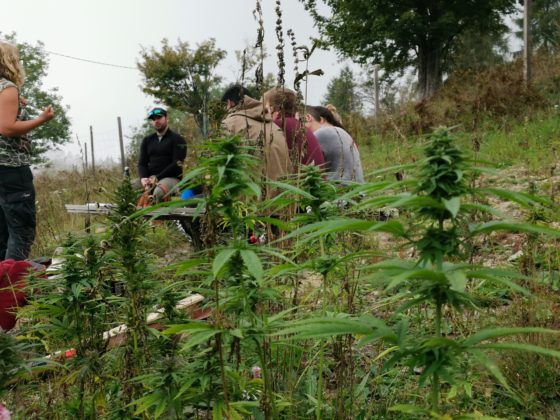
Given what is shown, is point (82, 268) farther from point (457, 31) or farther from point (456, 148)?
point (457, 31)

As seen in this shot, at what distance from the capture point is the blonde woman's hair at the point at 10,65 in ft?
12.5

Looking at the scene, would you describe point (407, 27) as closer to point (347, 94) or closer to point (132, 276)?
point (347, 94)

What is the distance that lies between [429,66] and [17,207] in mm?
21068

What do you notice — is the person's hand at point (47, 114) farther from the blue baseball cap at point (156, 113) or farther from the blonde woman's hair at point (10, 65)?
the blue baseball cap at point (156, 113)

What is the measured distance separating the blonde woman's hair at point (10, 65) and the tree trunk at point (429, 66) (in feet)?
66.2

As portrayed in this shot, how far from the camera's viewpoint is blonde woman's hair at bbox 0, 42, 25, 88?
382 centimetres

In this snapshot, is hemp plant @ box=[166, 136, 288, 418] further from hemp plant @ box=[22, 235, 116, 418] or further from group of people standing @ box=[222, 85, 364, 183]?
group of people standing @ box=[222, 85, 364, 183]

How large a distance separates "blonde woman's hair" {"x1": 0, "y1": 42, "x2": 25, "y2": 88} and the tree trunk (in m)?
20.2

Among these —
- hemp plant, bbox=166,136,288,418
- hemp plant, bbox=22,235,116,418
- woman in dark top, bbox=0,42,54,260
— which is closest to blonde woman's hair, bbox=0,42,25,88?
woman in dark top, bbox=0,42,54,260

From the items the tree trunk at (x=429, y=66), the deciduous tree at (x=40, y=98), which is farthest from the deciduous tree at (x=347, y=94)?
the deciduous tree at (x=40, y=98)

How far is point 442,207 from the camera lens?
947 millimetres

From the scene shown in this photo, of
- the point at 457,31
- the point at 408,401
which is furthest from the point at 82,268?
the point at 457,31

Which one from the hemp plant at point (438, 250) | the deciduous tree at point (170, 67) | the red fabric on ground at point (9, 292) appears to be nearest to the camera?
the hemp plant at point (438, 250)

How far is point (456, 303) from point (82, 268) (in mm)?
1163
